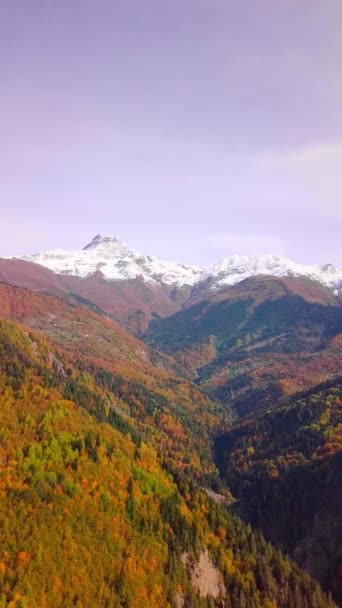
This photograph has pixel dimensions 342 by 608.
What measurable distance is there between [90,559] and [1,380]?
96214mm

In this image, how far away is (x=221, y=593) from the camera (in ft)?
392

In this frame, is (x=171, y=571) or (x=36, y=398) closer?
(x=171, y=571)

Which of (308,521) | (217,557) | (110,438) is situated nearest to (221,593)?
(217,557)

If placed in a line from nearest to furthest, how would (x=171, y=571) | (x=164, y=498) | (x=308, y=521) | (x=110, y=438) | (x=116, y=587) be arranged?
(x=116, y=587) < (x=171, y=571) < (x=164, y=498) < (x=308, y=521) < (x=110, y=438)

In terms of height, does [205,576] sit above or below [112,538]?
below

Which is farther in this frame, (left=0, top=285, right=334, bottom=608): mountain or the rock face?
the rock face

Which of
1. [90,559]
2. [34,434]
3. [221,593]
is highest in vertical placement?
[34,434]

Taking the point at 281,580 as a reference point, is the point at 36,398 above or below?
above

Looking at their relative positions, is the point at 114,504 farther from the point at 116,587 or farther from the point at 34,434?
the point at 34,434

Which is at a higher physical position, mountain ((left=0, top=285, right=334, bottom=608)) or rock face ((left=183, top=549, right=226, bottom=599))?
mountain ((left=0, top=285, right=334, bottom=608))

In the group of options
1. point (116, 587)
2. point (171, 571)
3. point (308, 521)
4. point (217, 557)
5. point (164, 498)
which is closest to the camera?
point (116, 587)

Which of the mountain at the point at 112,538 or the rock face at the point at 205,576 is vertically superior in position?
the mountain at the point at 112,538

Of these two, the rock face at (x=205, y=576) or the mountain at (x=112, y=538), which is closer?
the mountain at (x=112, y=538)

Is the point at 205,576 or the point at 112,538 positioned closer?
the point at 112,538
